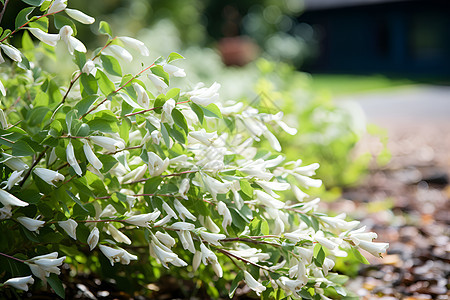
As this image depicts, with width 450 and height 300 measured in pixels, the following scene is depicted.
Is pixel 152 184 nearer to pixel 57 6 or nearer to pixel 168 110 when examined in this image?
pixel 168 110

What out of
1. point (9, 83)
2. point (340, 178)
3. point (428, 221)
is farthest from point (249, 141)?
point (340, 178)

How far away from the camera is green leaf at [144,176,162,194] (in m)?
1.60

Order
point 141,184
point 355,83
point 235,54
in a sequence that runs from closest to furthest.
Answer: point 141,184 < point 235,54 < point 355,83

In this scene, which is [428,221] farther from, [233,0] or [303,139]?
[233,0]

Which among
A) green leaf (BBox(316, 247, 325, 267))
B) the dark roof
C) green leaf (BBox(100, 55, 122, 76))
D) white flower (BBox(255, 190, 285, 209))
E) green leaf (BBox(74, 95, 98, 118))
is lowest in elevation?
the dark roof

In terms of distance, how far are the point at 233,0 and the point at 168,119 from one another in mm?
22569

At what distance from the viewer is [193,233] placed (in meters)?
1.61

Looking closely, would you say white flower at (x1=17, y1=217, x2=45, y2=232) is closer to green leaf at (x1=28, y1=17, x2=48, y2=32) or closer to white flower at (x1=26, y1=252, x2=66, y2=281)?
white flower at (x1=26, y1=252, x2=66, y2=281)

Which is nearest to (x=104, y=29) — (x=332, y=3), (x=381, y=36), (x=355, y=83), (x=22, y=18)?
(x=22, y=18)

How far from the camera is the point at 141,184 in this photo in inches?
70.6

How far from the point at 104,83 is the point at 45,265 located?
20.0 inches

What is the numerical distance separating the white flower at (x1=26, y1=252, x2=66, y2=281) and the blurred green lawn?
14.1 metres

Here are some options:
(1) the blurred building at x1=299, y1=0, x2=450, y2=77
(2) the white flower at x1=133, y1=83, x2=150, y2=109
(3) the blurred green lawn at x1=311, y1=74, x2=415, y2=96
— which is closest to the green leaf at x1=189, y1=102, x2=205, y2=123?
(2) the white flower at x1=133, y1=83, x2=150, y2=109

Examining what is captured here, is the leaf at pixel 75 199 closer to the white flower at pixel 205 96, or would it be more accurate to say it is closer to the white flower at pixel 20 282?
the white flower at pixel 20 282
